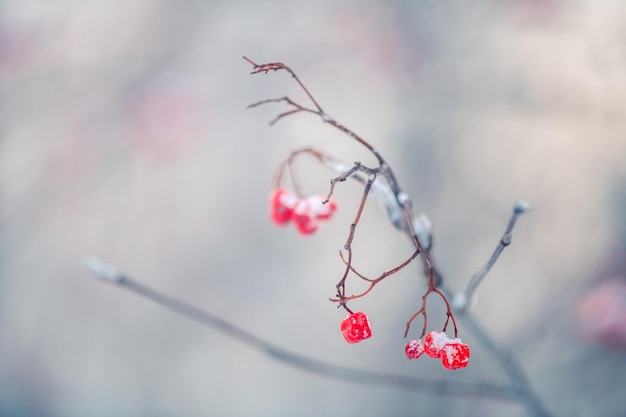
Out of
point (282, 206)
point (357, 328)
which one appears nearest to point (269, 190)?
point (282, 206)

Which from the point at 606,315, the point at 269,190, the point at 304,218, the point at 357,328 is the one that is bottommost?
the point at 357,328

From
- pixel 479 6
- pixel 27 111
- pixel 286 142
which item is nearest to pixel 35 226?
pixel 27 111

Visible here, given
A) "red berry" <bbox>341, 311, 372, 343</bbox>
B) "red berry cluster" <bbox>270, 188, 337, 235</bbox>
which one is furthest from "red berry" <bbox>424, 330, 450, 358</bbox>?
"red berry cluster" <bbox>270, 188, 337, 235</bbox>

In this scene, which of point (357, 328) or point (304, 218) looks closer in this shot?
point (357, 328)

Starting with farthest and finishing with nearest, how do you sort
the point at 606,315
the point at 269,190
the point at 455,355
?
the point at 269,190, the point at 606,315, the point at 455,355

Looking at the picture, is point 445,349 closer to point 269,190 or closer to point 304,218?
point 304,218

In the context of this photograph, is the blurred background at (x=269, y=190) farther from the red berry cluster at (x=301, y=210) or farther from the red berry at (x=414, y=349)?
the red berry at (x=414, y=349)

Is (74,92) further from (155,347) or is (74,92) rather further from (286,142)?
(155,347)
